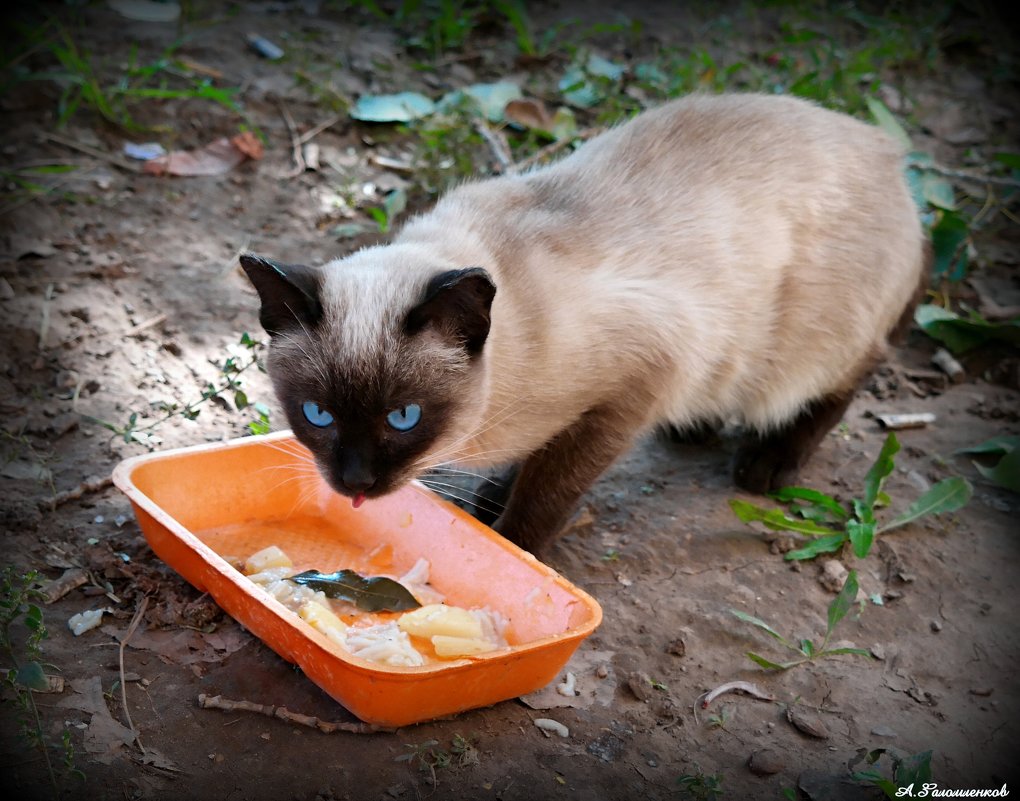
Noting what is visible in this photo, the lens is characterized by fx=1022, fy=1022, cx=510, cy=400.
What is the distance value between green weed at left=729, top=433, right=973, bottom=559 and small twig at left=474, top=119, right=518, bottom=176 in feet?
7.00

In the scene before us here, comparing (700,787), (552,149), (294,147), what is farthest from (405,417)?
(294,147)

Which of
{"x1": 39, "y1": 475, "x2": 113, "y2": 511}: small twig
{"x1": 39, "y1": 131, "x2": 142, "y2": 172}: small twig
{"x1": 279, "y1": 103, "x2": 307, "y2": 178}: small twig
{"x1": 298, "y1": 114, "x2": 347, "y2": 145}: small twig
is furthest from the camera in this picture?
{"x1": 298, "y1": 114, "x2": 347, "y2": 145}: small twig

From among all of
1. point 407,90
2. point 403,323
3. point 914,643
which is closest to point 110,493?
point 403,323

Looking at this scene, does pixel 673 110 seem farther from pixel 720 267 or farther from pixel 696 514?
pixel 696 514

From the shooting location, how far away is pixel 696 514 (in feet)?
12.5

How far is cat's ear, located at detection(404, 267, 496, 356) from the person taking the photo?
2549 mm

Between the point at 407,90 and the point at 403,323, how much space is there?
3356 millimetres

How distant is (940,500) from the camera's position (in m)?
3.68

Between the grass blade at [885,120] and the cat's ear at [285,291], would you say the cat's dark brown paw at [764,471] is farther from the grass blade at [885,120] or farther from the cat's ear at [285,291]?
the grass blade at [885,120]

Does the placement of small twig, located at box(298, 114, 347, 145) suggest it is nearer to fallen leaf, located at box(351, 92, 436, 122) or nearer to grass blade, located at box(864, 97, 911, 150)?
fallen leaf, located at box(351, 92, 436, 122)

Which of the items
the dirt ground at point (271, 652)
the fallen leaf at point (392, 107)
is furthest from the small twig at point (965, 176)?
the fallen leaf at point (392, 107)

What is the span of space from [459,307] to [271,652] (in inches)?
41.6

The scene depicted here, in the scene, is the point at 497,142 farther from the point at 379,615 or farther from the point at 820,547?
the point at 379,615

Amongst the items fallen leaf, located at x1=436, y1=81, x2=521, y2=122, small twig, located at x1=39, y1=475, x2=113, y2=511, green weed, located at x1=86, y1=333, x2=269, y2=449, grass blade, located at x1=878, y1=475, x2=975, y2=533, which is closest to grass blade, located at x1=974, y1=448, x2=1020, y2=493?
grass blade, located at x1=878, y1=475, x2=975, y2=533
